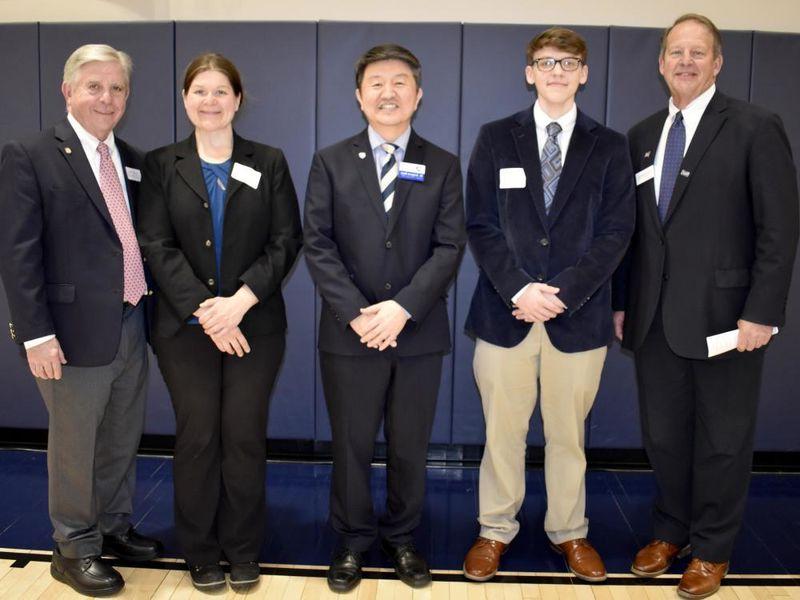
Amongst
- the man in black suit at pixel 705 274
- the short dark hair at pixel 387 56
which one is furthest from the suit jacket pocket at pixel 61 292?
the man in black suit at pixel 705 274

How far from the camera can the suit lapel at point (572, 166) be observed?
275 centimetres

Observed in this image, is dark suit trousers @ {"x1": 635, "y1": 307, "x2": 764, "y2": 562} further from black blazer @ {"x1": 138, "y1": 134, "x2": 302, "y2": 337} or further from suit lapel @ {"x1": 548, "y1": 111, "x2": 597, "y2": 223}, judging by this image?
black blazer @ {"x1": 138, "y1": 134, "x2": 302, "y2": 337}

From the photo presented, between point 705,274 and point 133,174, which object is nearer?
point 705,274

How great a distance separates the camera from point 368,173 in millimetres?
2736

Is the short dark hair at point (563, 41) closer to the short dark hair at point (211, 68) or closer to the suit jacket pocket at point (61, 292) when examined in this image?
the short dark hair at point (211, 68)

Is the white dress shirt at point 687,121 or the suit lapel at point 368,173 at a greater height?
the white dress shirt at point 687,121

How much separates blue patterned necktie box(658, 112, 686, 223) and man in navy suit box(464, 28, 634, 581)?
144 mm

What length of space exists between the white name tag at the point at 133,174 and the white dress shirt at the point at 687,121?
1997 millimetres

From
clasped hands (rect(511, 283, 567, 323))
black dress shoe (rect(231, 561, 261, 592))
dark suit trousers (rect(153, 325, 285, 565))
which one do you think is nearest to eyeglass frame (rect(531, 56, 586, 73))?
clasped hands (rect(511, 283, 567, 323))

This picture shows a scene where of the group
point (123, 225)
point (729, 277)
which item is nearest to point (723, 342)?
point (729, 277)

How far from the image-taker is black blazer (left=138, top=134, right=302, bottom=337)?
266cm

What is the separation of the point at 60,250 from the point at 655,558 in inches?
100

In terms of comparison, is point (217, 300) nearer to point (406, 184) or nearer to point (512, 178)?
point (406, 184)

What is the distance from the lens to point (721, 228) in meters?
2.74
